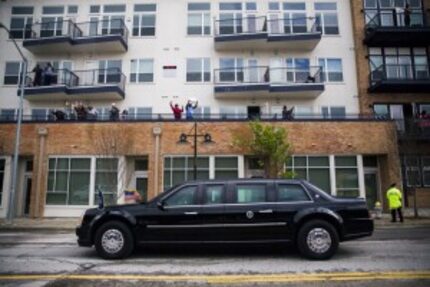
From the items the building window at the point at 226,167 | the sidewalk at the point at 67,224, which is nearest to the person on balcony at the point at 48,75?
the sidewalk at the point at 67,224

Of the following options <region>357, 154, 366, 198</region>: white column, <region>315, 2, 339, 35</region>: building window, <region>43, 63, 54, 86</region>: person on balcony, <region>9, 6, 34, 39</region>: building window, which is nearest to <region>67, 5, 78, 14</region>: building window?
<region>9, 6, 34, 39</region>: building window

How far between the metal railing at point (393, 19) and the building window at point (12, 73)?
23.1 meters

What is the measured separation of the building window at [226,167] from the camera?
2159cm

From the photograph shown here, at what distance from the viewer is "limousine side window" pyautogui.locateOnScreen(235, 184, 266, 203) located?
882 centimetres

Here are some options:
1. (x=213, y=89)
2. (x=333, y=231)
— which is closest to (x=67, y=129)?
(x=213, y=89)

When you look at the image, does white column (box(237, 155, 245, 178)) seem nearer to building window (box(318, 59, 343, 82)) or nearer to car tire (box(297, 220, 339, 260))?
building window (box(318, 59, 343, 82))

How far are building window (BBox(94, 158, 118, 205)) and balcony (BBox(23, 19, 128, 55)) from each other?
8.45 metres

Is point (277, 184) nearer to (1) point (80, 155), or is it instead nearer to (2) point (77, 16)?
(1) point (80, 155)

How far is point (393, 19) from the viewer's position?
84.4ft

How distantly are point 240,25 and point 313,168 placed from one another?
35.4 ft

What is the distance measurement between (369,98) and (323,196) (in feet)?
60.6

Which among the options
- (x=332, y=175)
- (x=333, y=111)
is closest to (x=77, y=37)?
(x=333, y=111)

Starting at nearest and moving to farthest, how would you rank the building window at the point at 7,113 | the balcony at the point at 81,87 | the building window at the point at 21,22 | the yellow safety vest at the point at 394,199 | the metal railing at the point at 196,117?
the yellow safety vest at the point at 394,199, the metal railing at the point at 196,117, the balcony at the point at 81,87, the building window at the point at 7,113, the building window at the point at 21,22

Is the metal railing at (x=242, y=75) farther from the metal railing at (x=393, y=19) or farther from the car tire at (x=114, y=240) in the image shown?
the car tire at (x=114, y=240)
